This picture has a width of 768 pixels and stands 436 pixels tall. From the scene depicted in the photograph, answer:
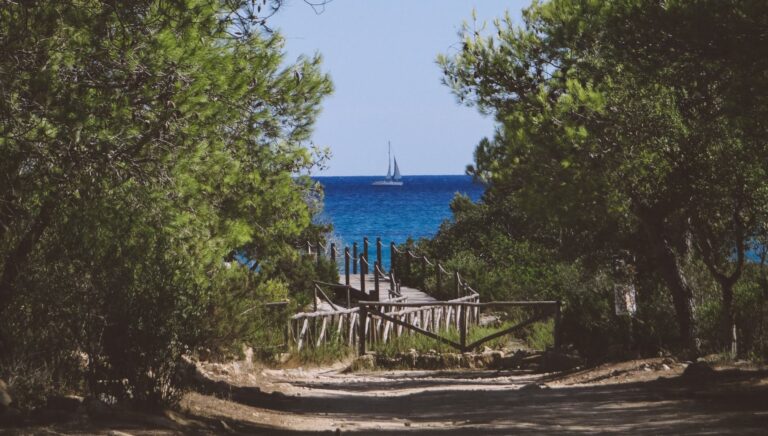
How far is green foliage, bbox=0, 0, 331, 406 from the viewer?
7895 millimetres

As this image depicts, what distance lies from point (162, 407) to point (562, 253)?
43.7 feet

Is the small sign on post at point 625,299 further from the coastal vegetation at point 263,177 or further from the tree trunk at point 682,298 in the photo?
the tree trunk at point 682,298

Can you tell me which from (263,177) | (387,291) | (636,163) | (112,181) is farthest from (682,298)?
(387,291)

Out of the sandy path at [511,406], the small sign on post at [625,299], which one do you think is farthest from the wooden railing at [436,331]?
the sandy path at [511,406]

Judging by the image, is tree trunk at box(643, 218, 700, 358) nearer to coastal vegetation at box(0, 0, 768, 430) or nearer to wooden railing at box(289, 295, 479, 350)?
coastal vegetation at box(0, 0, 768, 430)

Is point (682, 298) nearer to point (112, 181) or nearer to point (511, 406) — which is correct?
point (511, 406)

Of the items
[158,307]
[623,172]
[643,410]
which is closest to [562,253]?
[623,172]

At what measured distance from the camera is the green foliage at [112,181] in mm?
7895

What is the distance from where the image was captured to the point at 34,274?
9758 millimetres

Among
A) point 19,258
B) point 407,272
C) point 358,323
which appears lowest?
point 358,323

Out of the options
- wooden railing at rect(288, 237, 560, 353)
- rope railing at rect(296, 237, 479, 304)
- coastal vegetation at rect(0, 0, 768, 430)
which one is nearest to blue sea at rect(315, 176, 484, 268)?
rope railing at rect(296, 237, 479, 304)

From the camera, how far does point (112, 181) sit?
8930mm

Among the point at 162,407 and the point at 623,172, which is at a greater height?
the point at 623,172

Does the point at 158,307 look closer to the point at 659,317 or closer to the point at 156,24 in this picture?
the point at 156,24
